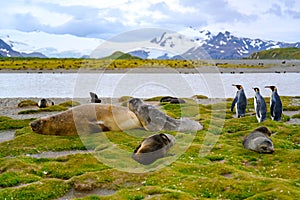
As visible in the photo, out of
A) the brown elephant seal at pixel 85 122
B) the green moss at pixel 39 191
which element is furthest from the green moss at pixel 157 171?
the brown elephant seal at pixel 85 122

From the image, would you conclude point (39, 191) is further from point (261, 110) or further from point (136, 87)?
point (136, 87)

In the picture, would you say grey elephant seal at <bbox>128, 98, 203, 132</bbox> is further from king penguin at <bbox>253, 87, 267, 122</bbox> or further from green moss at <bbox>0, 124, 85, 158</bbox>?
king penguin at <bbox>253, 87, 267, 122</bbox>

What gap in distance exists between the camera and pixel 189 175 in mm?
12148

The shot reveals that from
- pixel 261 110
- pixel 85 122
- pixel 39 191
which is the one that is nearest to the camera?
pixel 39 191

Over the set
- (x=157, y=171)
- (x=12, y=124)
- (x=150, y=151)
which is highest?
(x=150, y=151)

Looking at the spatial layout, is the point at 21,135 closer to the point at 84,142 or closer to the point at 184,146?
the point at 84,142

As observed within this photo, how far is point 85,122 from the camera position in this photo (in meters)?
18.5

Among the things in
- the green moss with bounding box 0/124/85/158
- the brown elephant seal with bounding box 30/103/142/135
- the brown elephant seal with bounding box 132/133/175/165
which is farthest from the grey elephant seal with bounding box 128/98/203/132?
the brown elephant seal with bounding box 132/133/175/165

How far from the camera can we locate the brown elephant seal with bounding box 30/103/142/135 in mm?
18516

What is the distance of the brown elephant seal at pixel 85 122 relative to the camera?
1852 centimetres

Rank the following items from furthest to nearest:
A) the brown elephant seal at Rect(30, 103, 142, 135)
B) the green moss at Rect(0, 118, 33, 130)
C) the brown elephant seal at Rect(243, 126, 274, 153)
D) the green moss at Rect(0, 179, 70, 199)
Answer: the green moss at Rect(0, 118, 33, 130) < the brown elephant seal at Rect(30, 103, 142, 135) < the brown elephant seal at Rect(243, 126, 274, 153) < the green moss at Rect(0, 179, 70, 199)

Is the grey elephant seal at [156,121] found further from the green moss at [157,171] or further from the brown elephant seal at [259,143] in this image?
the brown elephant seal at [259,143]

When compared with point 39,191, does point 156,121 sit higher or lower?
higher

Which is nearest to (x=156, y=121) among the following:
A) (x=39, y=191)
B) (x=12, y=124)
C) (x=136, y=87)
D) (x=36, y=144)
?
(x=36, y=144)
